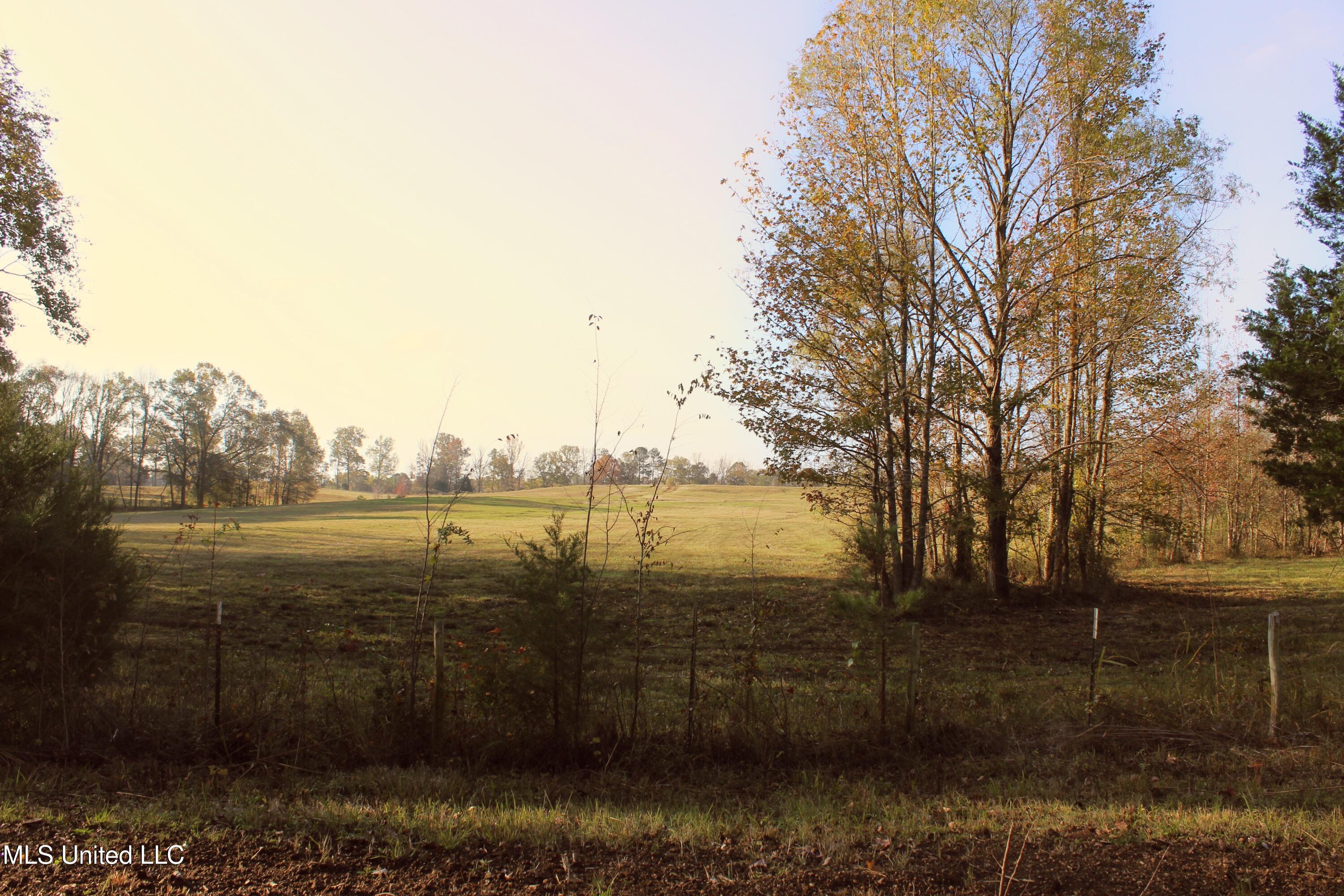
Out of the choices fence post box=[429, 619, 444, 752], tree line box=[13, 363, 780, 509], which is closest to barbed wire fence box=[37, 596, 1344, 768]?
fence post box=[429, 619, 444, 752]

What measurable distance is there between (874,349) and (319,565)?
661 inches

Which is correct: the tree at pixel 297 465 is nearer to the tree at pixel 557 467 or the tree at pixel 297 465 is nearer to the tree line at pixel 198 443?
the tree line at pixel 198 443

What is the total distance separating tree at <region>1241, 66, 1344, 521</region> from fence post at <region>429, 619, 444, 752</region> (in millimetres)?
16897

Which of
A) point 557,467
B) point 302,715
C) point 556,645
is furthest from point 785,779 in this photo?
point 557,467

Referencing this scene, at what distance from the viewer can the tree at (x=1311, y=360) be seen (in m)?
14.6

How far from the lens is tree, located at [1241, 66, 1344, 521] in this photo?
14617 millimetres

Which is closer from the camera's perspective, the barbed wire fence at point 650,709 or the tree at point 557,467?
the barbed wire fence at point 650,709

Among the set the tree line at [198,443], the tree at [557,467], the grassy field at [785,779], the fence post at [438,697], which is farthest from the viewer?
the tree at [557,467]

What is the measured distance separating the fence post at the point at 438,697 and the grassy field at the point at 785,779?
0.61 feet

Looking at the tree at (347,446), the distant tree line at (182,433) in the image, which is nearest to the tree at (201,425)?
the distant tree line at (182,433)

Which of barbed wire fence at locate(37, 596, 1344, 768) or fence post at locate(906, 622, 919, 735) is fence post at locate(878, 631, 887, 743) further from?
fence post at locate(906, 622, 919, 735)

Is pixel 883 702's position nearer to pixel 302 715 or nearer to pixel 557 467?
pixel 302 715

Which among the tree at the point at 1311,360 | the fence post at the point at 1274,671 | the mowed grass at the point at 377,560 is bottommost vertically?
the mowed grass at the point at 377,560

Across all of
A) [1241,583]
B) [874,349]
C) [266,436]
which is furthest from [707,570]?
[266,436]
